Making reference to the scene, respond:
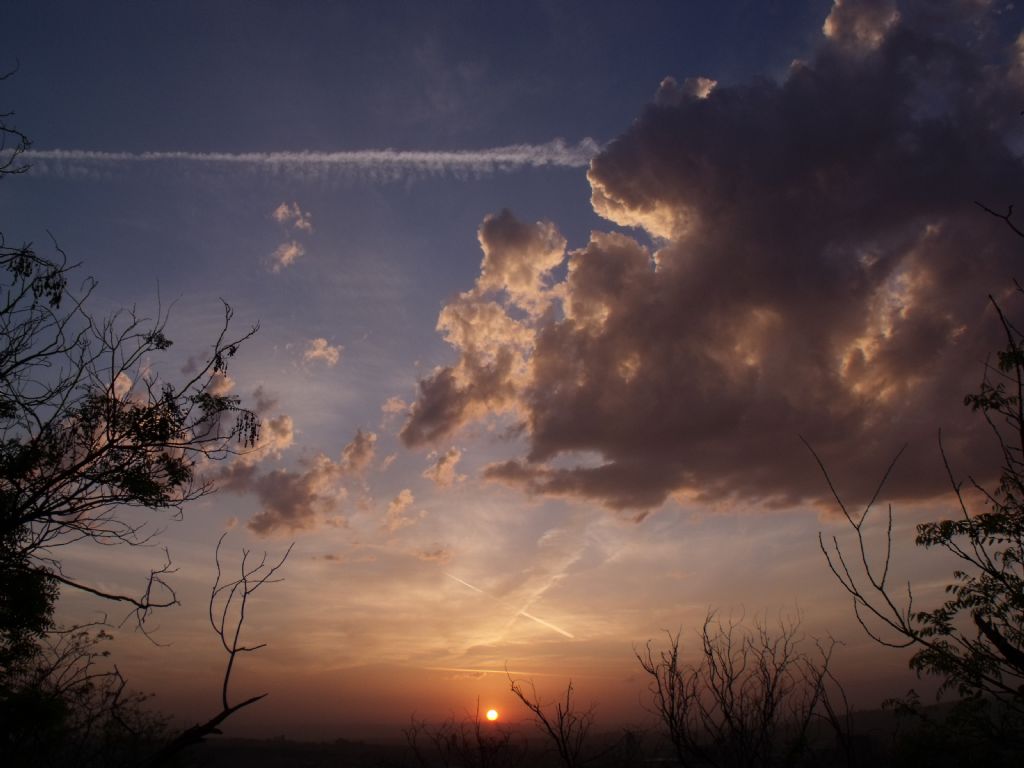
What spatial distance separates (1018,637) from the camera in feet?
42.2

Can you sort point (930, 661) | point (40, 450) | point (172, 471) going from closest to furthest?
point (40, 450), point (172, 471), point (930, 661)

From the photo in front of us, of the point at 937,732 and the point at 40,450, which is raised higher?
the point at 40,450

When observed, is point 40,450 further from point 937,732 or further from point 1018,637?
point 937,732

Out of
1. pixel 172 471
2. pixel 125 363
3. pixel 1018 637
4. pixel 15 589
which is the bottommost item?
pixel 1018 637

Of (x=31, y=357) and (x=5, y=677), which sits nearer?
(x=31, y=357)

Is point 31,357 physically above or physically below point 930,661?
above

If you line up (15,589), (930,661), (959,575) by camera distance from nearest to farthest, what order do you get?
(15,589)
(930,661)
(959,575)

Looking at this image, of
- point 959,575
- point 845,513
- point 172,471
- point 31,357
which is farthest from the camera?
point 959,575

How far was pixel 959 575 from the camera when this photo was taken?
649 inches

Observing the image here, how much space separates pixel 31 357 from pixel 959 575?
20.9 m

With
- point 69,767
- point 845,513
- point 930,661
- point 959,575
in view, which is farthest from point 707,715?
point 69,767

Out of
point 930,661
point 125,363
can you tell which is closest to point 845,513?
point 125,363

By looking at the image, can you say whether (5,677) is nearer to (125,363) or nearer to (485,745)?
(125,363)

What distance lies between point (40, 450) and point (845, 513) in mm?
11579
